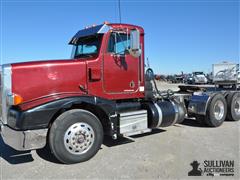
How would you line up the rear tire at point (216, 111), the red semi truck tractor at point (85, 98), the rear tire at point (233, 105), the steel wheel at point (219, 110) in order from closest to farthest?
1. the red semi truck tractor at point (85, 98)
2. the rear tire at point (216, 111)
3. the steel wheel at point (219, 110)
4. the rear tire at point (233, 105)

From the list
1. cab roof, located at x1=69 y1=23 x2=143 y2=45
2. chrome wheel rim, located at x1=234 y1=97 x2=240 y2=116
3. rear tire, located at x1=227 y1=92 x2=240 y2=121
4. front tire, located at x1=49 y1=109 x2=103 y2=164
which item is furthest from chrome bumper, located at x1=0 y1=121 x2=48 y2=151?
chrome wheel rim, located at x1=234 y1=97 x2=240 y2=116

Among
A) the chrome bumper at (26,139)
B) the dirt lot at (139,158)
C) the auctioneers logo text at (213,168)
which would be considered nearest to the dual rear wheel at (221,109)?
the dirt lot at (139,158)

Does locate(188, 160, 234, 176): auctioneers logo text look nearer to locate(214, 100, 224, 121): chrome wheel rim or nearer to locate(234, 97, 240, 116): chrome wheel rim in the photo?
locate(214, 100, 224, 121): chrome wheel rim

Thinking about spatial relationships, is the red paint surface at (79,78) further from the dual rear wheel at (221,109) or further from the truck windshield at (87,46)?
the dual rear wheel at (221,109)

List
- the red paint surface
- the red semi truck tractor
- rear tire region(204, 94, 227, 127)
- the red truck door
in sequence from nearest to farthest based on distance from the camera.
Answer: the red semi truck tractor
the red paint surface
the red truck door
rear tire region(204, 94, 227, 127)

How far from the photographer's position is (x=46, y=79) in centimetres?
527

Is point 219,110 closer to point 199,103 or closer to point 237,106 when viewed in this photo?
point 199,103

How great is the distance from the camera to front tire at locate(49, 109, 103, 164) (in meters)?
5.07

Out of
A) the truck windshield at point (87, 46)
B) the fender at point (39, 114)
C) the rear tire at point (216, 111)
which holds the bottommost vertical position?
the rear tire at point (216, 111)

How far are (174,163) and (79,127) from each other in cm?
191

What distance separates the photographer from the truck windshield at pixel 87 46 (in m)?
6.13

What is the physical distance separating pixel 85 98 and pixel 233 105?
18.9ft

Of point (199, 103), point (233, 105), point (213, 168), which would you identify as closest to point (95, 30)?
point (213, 168)

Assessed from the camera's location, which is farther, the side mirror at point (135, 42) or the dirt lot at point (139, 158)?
the side mirror at point (135, 42)
